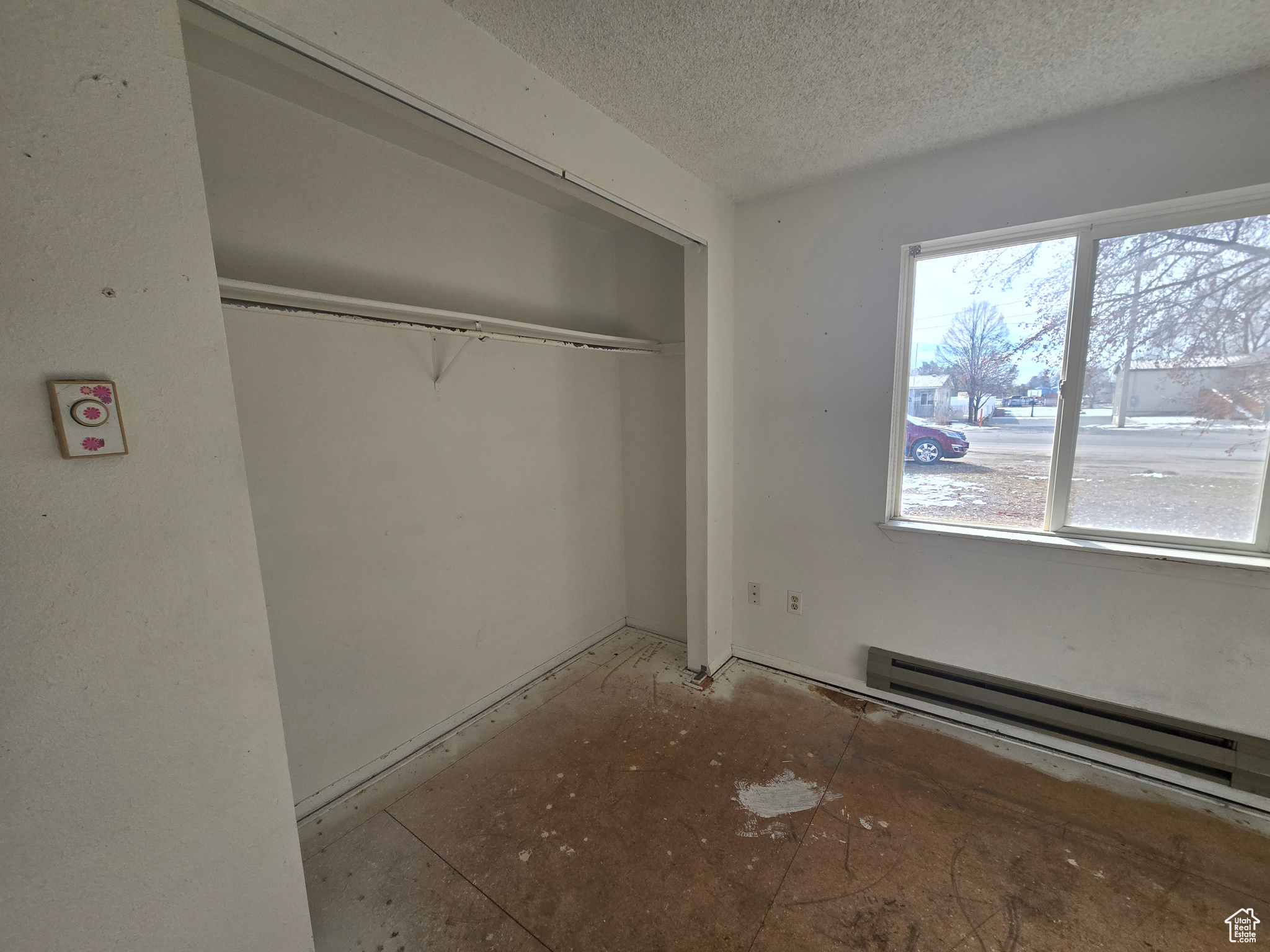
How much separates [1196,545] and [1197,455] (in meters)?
0.34

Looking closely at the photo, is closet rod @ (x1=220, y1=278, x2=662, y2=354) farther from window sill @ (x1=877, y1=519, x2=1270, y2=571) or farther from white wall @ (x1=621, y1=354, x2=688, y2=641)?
window sill @ (x1=877, y1=519, x2=1270, y2=571)

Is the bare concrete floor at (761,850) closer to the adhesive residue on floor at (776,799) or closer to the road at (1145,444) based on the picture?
the adhesive residue on floor at (776,799)

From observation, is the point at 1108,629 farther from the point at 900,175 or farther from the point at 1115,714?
the point at 900,175

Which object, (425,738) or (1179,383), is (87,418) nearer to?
(425,738)

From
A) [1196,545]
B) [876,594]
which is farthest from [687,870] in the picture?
[1196,545]

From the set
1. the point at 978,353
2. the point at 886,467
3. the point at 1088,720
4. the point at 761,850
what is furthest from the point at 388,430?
the point at 1088,720

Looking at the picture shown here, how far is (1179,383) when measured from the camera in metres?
1.72

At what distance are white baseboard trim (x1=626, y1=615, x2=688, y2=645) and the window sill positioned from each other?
1.38 meters

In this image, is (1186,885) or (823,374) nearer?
(1186,885)

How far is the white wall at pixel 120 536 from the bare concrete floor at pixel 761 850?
704mm

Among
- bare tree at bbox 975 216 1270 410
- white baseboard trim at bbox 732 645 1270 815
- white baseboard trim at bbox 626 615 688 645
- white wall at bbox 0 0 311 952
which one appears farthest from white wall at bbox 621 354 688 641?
white wall at bbox 0 0 311 952

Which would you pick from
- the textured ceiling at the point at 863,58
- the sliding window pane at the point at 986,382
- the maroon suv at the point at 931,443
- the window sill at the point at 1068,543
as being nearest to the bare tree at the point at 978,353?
the sliding window pane at the point at 986,382

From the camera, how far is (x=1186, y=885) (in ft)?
4.71

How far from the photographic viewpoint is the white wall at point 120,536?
2.41ft
